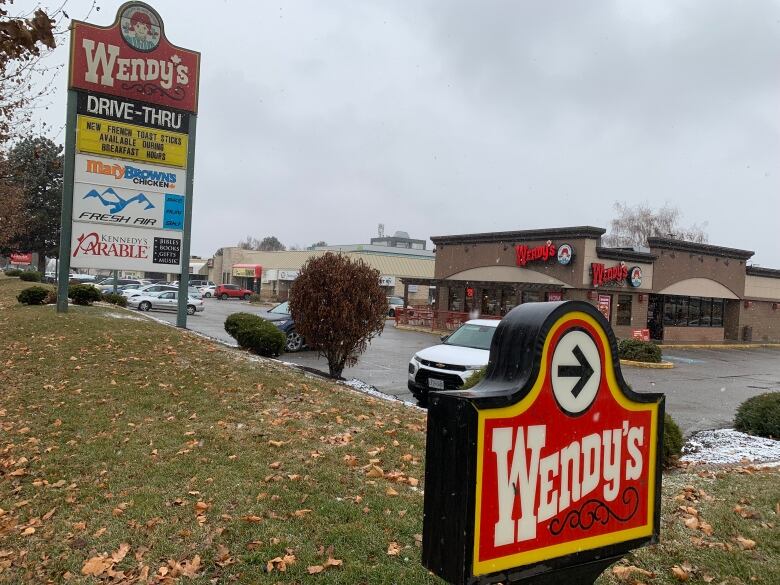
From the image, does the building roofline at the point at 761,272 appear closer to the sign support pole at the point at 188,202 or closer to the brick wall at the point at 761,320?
the brick wall at the point at 761,320

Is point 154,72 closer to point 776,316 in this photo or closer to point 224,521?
point 224,521

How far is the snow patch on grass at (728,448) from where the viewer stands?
7.12m

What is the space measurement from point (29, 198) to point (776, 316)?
52.9 metres

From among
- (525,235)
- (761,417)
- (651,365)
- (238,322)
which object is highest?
(525,235)

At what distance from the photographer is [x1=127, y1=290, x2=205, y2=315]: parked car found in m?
32.8

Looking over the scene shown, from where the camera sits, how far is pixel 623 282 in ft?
91.9

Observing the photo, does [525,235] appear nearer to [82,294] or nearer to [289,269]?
[82,294]

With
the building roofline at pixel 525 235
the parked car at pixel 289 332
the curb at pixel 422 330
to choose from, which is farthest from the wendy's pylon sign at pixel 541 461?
the curb at pixel 422 330

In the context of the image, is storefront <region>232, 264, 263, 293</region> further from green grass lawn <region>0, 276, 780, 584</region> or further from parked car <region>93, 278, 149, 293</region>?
green grass lawn <region>0, 276, 780, 584</region>

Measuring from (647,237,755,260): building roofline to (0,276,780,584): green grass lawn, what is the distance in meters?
25.4

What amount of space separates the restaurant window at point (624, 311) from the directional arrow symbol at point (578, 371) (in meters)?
28.1

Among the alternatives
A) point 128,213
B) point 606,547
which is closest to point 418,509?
point 606,547

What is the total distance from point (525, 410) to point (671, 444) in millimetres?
4967

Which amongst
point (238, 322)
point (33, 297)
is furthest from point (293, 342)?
point (33, 297)
